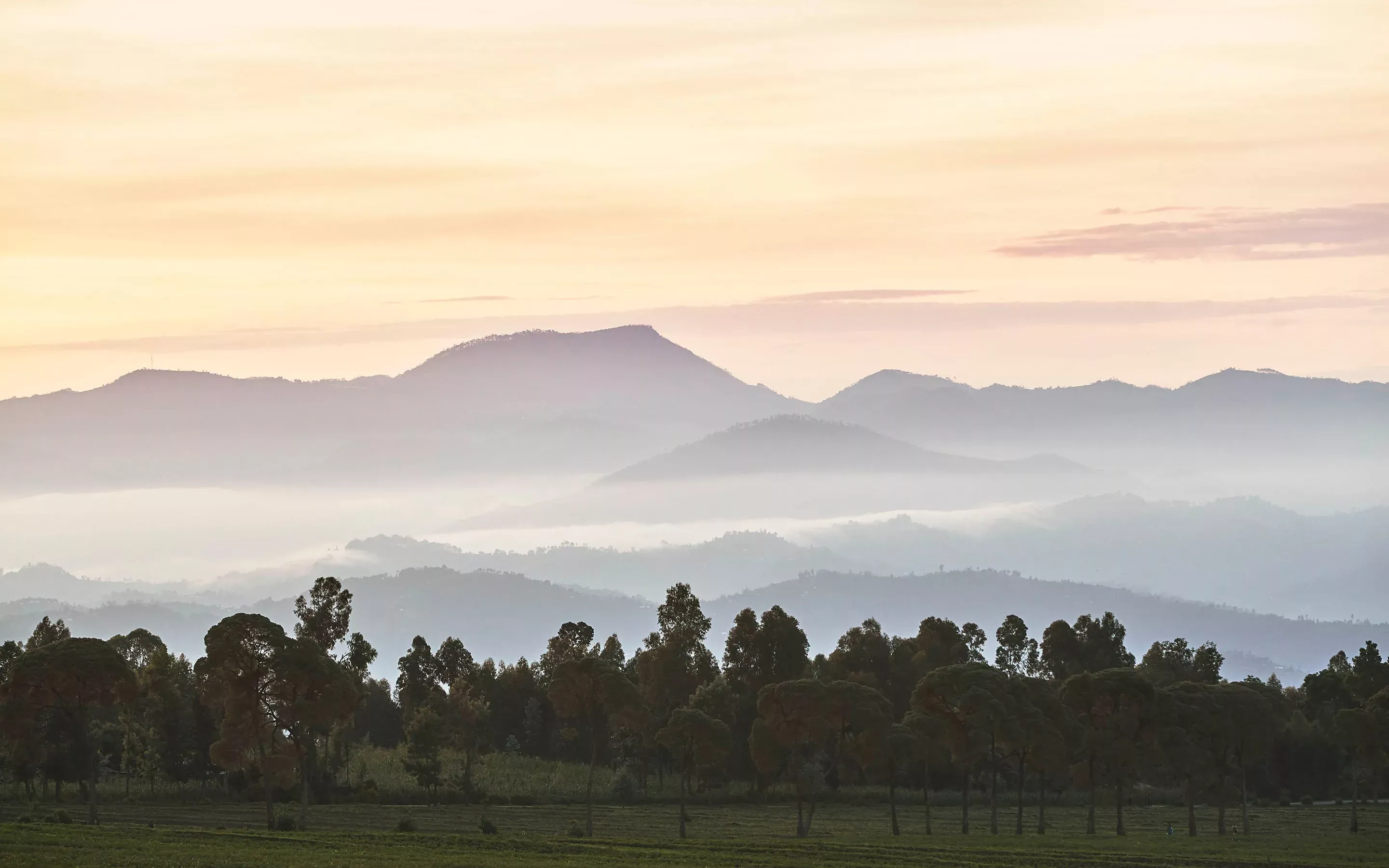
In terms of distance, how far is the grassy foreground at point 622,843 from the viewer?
232 feet

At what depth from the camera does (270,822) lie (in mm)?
86312

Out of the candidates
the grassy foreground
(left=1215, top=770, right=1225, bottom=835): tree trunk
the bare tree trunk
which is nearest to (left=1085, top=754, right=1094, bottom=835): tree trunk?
the grassy foreground

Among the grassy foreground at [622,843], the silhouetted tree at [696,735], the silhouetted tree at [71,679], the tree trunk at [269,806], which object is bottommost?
the grassy foreground at [622,843]

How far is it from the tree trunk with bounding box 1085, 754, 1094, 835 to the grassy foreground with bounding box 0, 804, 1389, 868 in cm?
A: 119

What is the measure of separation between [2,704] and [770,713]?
47263mm

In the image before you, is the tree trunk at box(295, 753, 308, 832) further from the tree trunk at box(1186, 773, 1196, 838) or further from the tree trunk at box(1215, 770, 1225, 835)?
the tree trunk at box(1215, 770, 1225, 835)

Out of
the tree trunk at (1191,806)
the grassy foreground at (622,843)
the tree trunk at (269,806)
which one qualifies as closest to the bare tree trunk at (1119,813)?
the grassy foreground at (622,843)

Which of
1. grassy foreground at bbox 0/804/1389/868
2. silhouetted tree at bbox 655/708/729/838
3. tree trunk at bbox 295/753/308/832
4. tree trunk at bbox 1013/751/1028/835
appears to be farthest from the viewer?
tree trunk at bbox 1013/751/1028/835

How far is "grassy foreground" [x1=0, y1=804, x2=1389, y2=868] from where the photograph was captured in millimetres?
70812

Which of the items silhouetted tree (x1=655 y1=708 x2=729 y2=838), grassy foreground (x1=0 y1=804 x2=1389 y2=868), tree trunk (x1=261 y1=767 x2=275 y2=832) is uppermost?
silhouetted tree (x1=655 y1=708 x2=729 y2=838)

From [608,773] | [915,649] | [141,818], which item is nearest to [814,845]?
[141,818]

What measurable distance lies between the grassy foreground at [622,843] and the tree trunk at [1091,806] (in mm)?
1187

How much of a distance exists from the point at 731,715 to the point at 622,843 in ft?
163

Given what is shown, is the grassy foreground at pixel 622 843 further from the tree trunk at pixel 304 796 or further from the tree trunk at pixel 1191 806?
the tree trunk at pixel 304 796
